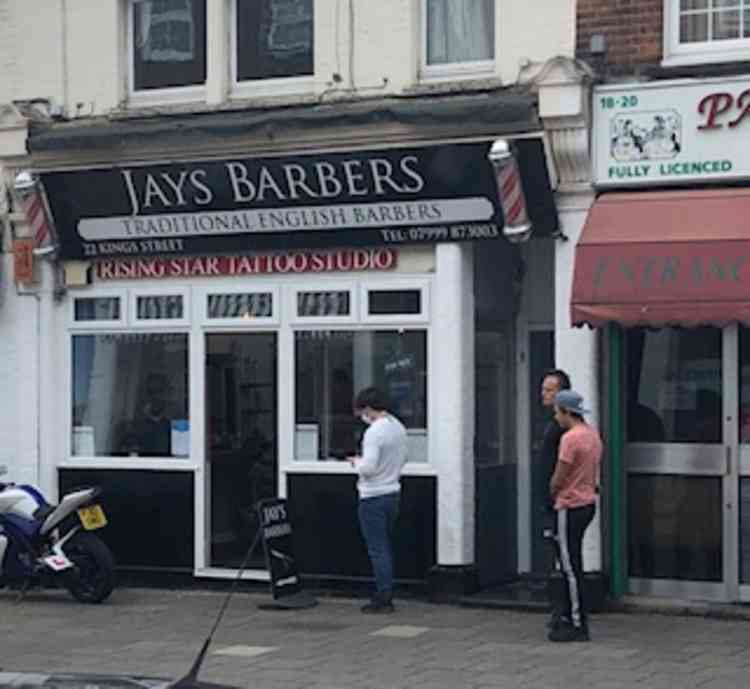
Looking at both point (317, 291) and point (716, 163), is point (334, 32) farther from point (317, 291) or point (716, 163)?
point (716, 163)

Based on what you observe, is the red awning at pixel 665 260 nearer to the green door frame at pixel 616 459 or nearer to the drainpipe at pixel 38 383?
the green door frame at pixel 616 459

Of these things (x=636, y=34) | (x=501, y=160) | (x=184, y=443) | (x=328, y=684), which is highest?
(x=636, y=34)

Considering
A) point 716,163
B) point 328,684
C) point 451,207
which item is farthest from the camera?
point 451,207

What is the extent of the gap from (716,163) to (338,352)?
3663 millimetres

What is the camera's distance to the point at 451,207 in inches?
549

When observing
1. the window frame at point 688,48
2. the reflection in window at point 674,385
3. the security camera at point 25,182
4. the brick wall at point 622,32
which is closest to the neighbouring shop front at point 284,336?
the security camera at point 25,182

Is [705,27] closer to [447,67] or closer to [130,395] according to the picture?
[447,67]

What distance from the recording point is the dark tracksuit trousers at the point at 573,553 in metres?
12.0

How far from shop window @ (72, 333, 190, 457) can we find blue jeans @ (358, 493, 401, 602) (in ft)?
7.95

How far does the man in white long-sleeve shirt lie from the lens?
13.5 metres

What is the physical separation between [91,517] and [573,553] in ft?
15.0

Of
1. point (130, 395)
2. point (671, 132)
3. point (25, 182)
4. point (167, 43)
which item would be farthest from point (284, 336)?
point (671, 132)

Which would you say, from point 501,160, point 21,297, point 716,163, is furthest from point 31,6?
point 716,163

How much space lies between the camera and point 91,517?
14.6 m
